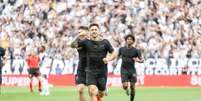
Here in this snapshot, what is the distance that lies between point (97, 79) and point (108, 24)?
23.6 metres

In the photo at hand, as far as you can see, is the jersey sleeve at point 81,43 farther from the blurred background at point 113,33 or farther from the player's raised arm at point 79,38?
the blurred background at point 113,33

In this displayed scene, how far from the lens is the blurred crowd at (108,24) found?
39.0m

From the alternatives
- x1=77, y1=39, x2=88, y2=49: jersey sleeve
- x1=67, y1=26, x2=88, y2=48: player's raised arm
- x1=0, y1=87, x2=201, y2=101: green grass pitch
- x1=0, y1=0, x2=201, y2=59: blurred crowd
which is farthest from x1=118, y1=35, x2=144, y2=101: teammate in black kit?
x1=0, y1=0, x2=201, y2=59: blurred crowd

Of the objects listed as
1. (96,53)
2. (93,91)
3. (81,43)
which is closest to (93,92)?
(93,91)

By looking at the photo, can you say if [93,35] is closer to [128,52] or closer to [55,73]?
[128,52]

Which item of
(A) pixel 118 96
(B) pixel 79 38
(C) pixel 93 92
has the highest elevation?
(B) pixel 79 38

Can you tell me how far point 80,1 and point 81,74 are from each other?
77.1 ft

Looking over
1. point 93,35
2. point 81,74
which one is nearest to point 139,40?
point 81,74

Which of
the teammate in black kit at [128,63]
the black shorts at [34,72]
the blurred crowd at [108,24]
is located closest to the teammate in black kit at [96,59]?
the teammate in black kit at [128,63]

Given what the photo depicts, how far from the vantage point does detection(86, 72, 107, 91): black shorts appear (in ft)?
57.5

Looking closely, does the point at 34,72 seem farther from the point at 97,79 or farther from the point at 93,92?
the point at 93,92

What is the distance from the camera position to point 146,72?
126 ft

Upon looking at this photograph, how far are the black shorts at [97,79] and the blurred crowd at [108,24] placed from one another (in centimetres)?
2076

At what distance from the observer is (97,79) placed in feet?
58.2
